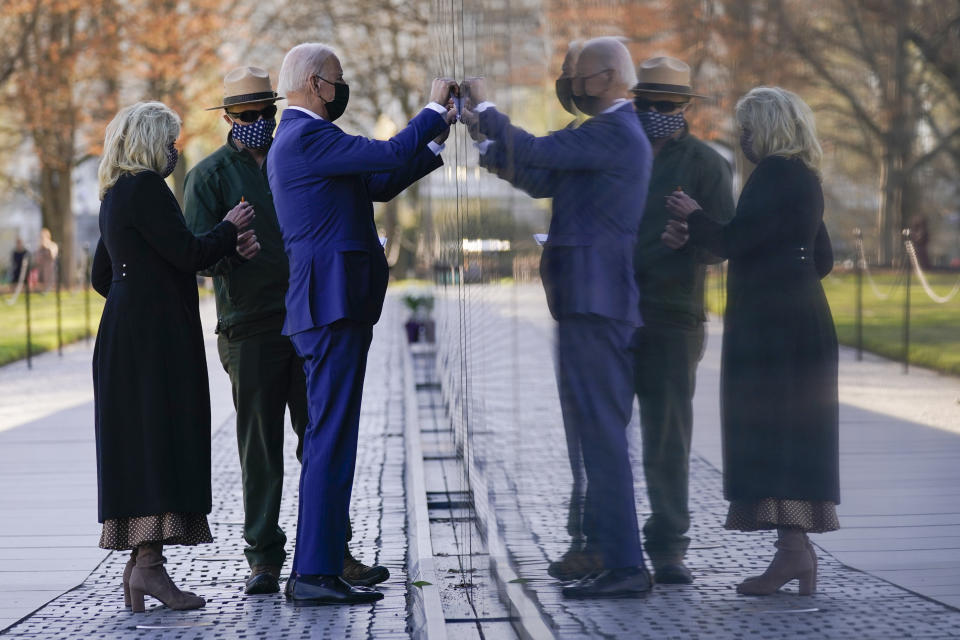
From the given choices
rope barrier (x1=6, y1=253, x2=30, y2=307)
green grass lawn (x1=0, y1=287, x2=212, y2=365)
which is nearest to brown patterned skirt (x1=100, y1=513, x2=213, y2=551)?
green grass lawn (x1=0, y1=287, x2=212, y2=365)

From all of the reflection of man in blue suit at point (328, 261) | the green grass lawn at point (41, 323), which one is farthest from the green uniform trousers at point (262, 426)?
the green grass lawn at point (41, 323)

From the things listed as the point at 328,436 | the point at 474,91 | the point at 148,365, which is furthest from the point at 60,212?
the point at 474,91

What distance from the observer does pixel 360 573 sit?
566cm

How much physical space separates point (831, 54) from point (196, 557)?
3.87 meters

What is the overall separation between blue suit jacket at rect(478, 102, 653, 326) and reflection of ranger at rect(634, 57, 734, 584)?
3 centimetres

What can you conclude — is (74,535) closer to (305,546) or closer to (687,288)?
(305,546)

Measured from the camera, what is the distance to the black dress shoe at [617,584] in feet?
11.0

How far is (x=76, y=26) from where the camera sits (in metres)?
33.4

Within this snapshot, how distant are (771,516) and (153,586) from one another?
8.40 ft

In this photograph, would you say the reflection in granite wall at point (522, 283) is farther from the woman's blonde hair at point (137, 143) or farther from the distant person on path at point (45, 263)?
the distant person on path at point (45, 263)

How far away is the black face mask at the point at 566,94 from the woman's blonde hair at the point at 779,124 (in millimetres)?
375

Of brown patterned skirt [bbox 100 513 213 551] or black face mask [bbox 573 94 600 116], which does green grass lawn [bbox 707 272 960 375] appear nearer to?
black face mask [bbox 573 94 600 116]

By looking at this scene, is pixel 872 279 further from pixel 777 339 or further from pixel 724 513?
pixel 724 513

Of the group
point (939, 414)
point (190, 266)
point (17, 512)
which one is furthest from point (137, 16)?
point (939, 414)
